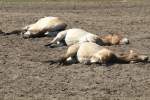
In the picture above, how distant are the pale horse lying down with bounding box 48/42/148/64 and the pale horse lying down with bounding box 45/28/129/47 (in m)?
1.95

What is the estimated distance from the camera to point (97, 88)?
1002 cm

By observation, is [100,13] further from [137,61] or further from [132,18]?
[137,61]

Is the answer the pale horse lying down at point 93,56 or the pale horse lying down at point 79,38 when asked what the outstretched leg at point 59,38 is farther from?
the pale horse lying down at point 93,56

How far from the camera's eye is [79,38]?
47.5 ft

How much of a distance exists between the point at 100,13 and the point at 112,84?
1547 cm

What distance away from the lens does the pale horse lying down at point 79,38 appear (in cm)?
1441

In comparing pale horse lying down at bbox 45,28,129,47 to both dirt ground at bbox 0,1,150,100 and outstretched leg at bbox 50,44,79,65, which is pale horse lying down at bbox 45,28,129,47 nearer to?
dirt ground at bbox 0,1,150,100

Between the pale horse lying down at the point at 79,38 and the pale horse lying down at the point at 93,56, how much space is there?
195 cm

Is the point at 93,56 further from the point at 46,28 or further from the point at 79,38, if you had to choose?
the point at 46,28

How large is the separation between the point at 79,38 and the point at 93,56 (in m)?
2.45

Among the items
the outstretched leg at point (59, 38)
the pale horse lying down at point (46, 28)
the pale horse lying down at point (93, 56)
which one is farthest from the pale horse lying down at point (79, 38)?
the pale horse lying down at point (93, 56)

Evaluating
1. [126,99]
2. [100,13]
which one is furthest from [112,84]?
[100,13]

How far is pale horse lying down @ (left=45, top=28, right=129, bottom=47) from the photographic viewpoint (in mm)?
14414

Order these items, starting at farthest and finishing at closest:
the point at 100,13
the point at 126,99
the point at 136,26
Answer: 1. the point at 100,13
2. the point at 136,26
3. the point at 126,99
